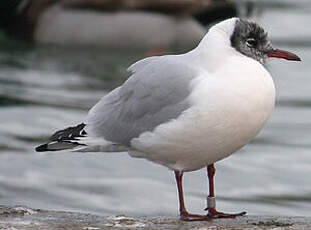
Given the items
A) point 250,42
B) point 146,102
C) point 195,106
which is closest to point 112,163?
point 146,102

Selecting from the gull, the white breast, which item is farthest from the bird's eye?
the white breast

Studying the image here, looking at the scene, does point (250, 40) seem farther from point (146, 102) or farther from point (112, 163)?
point (112, 163)

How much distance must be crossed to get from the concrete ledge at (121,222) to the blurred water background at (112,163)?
8.58ft

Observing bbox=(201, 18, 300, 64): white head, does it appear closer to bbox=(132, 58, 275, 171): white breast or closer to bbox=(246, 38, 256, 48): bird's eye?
bbox=(246, 38, 256, 48): bird's eye

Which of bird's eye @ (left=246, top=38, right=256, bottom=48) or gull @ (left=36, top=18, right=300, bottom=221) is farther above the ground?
bird's eye @ (left=246, top=38, right=256, bottom=48)

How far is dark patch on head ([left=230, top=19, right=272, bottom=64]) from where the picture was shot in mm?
5312

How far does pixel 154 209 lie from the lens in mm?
8172

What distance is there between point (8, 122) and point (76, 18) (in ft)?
13.6

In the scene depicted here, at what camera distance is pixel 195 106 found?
16.7 feet

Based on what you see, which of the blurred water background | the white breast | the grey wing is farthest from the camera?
the blurred water background

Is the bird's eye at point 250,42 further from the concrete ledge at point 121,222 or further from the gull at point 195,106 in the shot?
the concrete ledge at point 121,222

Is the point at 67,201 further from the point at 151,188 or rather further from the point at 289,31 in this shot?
the point at 289,31

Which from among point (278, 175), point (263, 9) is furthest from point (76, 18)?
point (278, 175)

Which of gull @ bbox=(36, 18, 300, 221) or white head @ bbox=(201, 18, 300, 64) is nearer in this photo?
gull @ bbox=(36, 18, 300, 221)
